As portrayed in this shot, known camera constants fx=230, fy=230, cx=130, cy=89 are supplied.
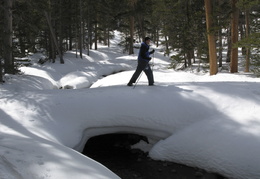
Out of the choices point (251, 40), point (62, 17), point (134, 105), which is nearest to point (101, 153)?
point (134, 105)

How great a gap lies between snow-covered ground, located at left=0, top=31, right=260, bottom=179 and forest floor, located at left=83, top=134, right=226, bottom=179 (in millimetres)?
192

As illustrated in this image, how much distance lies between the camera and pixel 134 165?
600 cm

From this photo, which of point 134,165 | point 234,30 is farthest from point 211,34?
point 134,165

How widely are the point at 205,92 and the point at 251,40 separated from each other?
4.69 m

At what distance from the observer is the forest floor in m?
5.32

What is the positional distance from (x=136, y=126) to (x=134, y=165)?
110cm

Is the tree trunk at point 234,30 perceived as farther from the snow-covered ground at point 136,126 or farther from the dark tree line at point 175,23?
the snow-covered ground at point 136,126

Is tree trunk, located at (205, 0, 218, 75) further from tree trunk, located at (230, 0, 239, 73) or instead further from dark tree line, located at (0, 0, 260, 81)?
tree trunk, located at (230, 0, 239, 73)

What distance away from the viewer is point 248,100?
6.18 metres

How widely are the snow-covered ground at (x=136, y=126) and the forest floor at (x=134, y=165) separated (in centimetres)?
19

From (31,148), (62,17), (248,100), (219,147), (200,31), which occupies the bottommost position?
(219,147)

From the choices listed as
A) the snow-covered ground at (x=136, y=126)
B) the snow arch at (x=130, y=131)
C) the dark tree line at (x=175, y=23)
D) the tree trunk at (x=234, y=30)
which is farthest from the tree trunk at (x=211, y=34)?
the snow arch at (x=130, y=131)

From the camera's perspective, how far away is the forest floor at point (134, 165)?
5320 mm

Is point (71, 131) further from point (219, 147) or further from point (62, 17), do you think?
point (62, 17)
